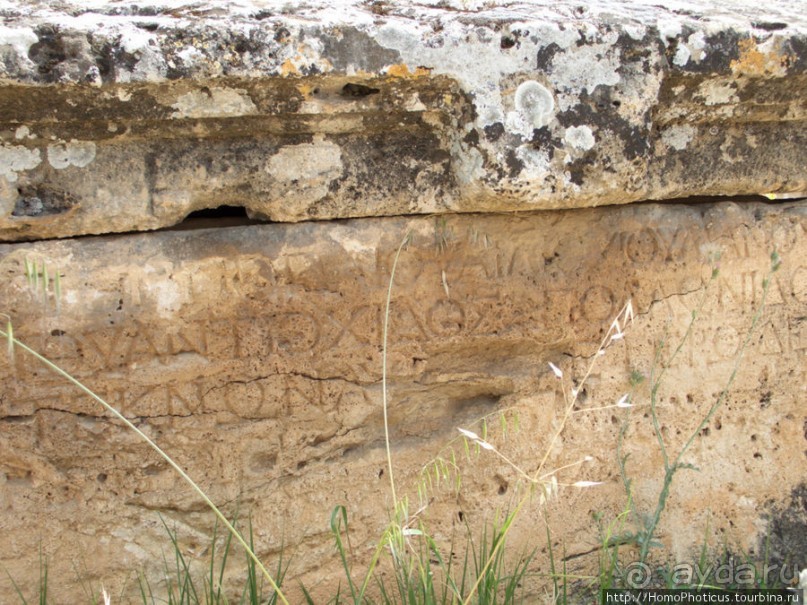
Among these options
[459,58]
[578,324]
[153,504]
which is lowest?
[153,504]

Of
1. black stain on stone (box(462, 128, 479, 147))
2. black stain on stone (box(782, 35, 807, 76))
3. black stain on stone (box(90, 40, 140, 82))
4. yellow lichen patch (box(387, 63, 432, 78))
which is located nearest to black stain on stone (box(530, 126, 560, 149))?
black stain on stone (box(462, 128, 479, 147))

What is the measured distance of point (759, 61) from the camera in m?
1.98

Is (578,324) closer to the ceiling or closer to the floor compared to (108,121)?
closer to the floor

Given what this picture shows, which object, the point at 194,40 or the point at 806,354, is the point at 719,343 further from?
the point at 194,40

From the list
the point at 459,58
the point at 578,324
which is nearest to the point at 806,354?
the point at 578,324

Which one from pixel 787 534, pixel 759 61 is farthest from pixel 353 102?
pixel 787 534

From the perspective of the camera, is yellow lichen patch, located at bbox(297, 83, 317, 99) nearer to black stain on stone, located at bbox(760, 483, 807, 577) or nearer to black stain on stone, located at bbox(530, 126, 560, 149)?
black stain on stone, located at bbox(530, 126, 560, 149)

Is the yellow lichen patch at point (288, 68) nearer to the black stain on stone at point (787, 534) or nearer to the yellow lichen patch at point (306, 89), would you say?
the yellow lichen patch at point (306, 89)

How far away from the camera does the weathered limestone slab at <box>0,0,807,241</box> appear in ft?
5.64

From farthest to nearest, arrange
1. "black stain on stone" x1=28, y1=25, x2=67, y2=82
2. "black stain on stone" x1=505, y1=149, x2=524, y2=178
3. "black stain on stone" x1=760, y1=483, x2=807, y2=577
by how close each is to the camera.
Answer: "black stain on stone" x1=760, y1=483, x2=807, y2=577
"black stain on stone" x1=505, y1=149, x2=524, y2=178
"black stain on stone" x1=28, y1=25, x2=67, y2=82

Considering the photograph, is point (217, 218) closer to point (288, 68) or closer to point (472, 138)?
point (288, 68)

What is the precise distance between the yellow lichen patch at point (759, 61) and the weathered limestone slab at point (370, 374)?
42 centimetres

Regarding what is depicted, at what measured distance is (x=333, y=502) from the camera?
2.20 m

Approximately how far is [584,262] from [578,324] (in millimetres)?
153
